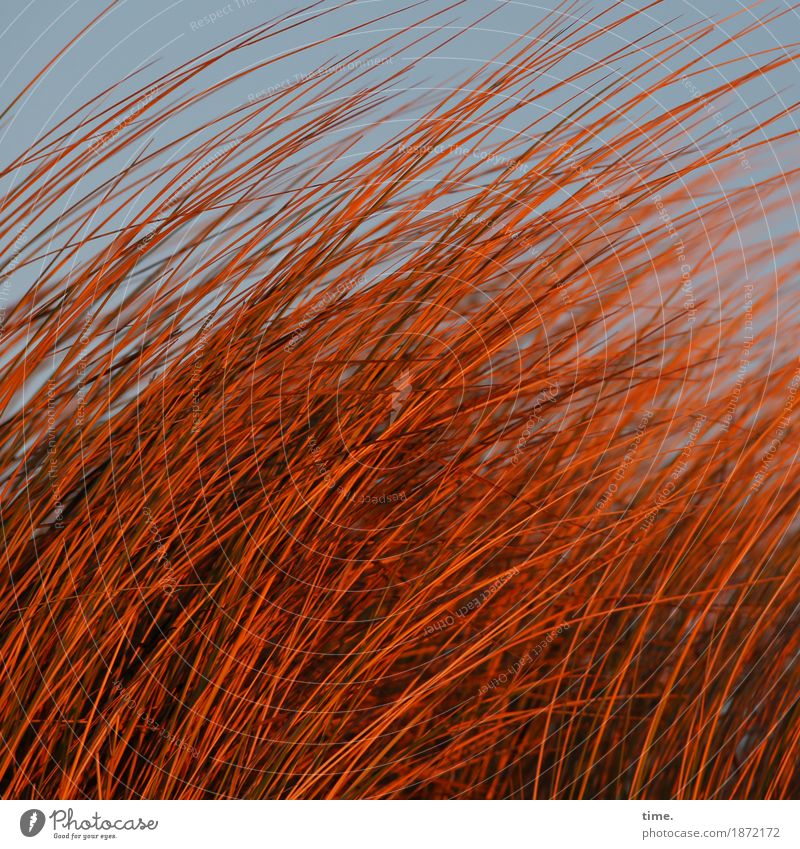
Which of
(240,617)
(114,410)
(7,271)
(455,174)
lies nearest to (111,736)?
(240,617)

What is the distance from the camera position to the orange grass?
941mm

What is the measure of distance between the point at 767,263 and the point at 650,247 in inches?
7.0

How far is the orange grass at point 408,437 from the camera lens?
0.94 m

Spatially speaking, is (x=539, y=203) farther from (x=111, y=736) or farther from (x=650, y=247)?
(x=111, y=736)

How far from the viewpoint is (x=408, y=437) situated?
962mm

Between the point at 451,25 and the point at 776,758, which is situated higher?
the point at 451,25

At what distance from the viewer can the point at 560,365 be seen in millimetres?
984
